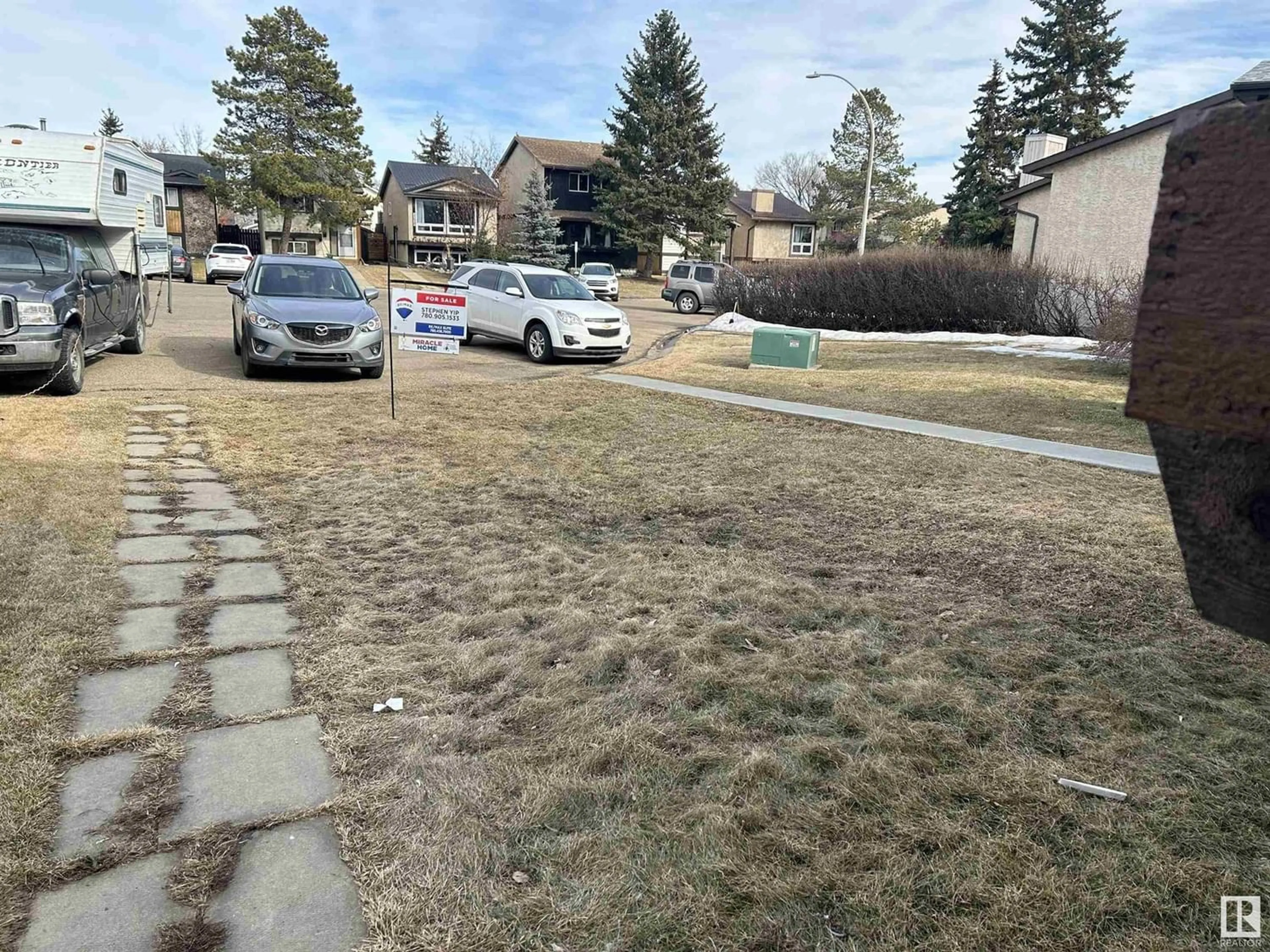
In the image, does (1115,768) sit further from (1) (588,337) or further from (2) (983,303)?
(2) (983,303)

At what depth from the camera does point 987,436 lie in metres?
8.41

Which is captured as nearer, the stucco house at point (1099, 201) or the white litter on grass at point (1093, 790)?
the white litter on grass at point (1093, 790)

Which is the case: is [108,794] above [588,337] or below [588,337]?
below

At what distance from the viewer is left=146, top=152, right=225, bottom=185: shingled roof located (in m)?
50.3

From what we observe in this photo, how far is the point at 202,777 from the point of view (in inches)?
104

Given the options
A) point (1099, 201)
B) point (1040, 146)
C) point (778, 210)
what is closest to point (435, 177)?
point (778, 210)

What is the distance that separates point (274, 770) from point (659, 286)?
45.2m

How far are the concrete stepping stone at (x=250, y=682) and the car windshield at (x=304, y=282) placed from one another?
9.36 metres

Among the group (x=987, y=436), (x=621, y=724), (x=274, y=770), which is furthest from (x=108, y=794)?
(x=987, y=436)

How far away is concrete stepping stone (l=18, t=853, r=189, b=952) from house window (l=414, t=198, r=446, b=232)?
5311cm

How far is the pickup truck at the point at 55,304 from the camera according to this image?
8320 millimetres

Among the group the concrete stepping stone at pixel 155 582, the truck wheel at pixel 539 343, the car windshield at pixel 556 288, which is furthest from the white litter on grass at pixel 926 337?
the concrete stepping stone at pixel 155 582

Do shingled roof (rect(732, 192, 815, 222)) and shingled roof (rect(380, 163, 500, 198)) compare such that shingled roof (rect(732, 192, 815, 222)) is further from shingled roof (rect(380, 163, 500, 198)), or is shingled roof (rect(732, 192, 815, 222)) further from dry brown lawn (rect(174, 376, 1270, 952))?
dry brown lawn (rect(174, 376, 1270, 952))

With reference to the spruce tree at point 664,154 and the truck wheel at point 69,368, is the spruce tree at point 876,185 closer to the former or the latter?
the spruce tree at point 664,154
